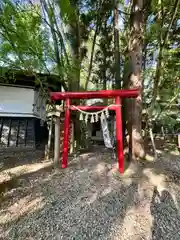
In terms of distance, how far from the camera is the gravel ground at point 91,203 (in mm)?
2504

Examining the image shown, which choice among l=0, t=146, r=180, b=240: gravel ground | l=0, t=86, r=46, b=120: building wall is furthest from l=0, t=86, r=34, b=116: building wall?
l=0, t=146, r=180, b=240: gravel ground

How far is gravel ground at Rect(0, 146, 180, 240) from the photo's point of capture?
2504mm

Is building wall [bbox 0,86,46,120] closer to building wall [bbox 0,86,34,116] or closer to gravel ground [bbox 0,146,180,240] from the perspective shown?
building wall [bbox 0,86,34,116]

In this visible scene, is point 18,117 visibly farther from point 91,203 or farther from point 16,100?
point 91,203

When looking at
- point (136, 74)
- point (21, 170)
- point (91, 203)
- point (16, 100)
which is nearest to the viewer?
point (91, 203)

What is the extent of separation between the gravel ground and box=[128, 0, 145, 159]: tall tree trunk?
0.62 meters

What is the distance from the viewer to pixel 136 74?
523cm

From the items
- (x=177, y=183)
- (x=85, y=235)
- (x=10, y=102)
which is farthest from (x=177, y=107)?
(x=85, y=235)

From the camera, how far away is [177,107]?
9.70 m

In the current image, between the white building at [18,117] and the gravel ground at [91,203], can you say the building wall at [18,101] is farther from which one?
the gravel ground at [91,203]

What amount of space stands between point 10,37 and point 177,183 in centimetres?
514

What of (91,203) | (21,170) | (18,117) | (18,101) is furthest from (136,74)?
(18,117)

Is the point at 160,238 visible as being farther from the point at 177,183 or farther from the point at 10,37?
the point at 10,37

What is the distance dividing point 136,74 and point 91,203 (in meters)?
3.74
